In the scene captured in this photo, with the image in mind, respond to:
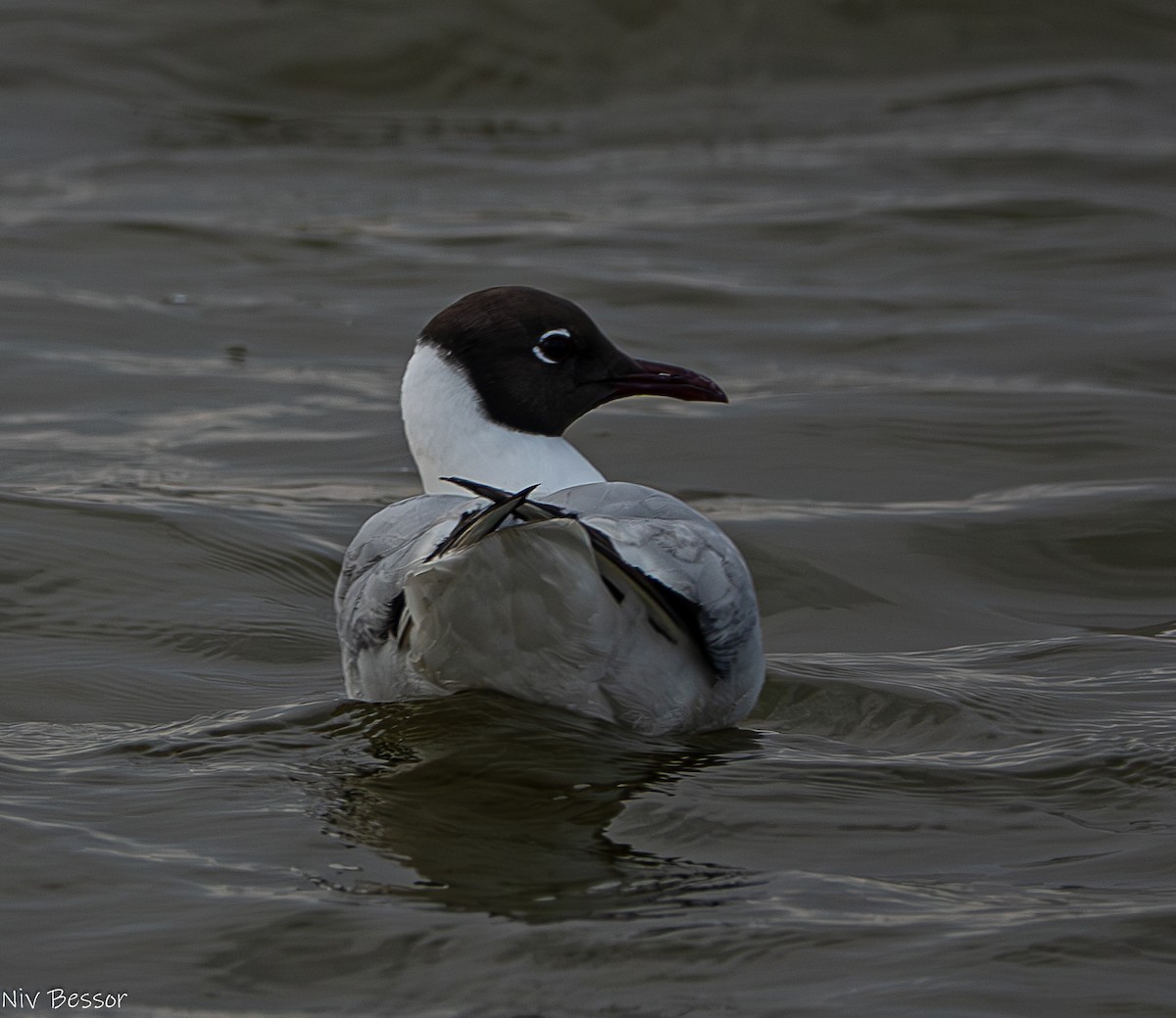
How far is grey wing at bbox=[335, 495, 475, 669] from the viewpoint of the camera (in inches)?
170

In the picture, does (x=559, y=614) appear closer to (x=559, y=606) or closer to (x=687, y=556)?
(x=559, y=606)

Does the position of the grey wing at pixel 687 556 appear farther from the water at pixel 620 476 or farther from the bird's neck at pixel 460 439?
the bird's neck at pixel 460 439

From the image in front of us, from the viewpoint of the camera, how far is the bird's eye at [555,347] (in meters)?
5.42

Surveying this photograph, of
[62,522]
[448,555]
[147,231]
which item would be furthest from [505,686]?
[147,231]

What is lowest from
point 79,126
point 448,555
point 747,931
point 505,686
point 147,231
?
point 747,931

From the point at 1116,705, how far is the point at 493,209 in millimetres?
7430

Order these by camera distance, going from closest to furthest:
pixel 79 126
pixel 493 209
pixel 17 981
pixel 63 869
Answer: pixel 17 981
pixel 63 869
pixel 493 209
pixel 79 126

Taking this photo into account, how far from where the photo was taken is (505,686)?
4.30 metres

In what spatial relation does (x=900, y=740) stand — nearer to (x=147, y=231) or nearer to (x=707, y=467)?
(x=707, y=467)

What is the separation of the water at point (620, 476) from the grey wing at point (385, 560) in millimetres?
→ 221

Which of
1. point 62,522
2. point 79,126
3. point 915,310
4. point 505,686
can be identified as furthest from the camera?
point 79,126

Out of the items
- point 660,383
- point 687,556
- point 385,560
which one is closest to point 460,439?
point 660,383

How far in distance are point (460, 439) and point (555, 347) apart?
0.40 m

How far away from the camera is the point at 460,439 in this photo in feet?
17.4
